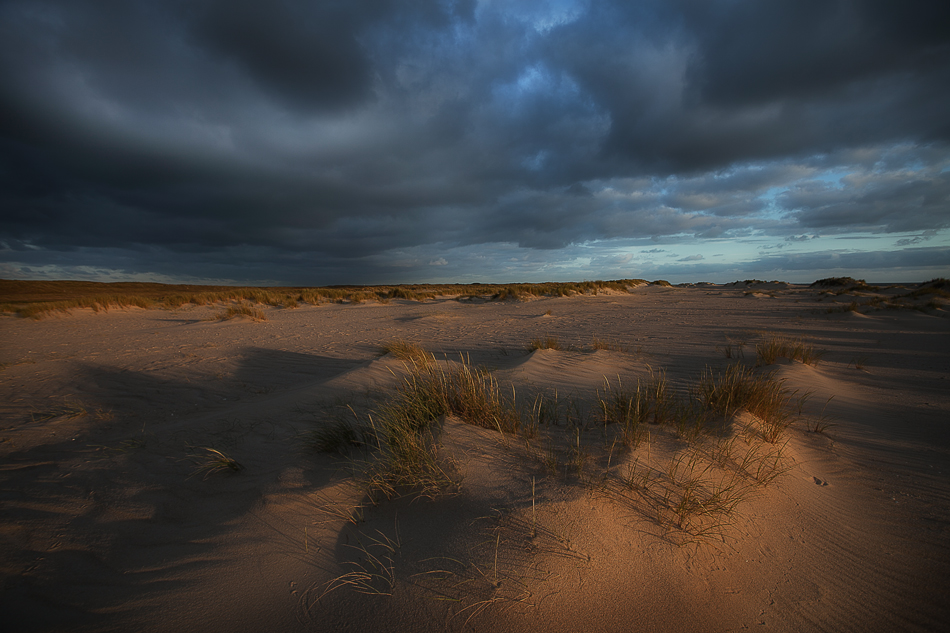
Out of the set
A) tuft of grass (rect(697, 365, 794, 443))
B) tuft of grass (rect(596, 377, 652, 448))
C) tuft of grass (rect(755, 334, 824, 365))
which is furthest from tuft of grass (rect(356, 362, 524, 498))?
tuft of grass (rect(755, 334, 824, 365))

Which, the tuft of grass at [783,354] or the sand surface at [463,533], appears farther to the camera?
the tuft of grass at [783,354]

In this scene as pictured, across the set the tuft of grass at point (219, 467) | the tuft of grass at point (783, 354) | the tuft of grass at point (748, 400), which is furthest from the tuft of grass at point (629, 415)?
the tuft of grass at point (783, 354)

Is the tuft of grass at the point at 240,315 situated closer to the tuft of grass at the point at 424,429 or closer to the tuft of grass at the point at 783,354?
the tuft of grass at the point at 424,429

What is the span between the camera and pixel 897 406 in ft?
14.3

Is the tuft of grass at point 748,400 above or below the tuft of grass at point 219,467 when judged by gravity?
above

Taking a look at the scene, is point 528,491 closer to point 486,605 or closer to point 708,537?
point 486,605

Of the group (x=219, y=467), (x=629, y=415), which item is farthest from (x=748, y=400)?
(x=219, y=467)

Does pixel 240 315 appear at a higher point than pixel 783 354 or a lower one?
higher

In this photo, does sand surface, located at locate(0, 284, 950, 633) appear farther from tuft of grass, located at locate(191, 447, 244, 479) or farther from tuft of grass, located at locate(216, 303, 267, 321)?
tuft of grass, located at locate(216, 303, 267, 321)

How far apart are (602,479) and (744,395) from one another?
7.55ft

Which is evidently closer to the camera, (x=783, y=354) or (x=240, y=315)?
(x=783, y=354)

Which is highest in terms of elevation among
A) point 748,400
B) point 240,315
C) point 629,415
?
point 240,315

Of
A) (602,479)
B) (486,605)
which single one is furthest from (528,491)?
(486,605)

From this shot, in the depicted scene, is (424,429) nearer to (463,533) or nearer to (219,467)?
(463,533)
